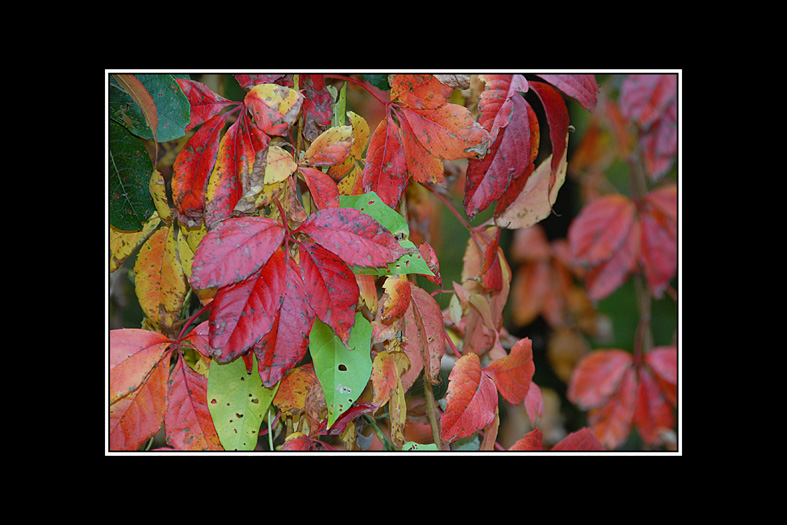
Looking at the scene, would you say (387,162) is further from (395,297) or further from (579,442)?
(579,442)

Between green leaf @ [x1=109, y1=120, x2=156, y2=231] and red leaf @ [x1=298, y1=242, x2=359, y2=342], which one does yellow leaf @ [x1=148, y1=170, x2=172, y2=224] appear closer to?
green leaf @ [x1=109, y1=120, x2=156, y2=231]

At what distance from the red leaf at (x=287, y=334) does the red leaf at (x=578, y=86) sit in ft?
0.91

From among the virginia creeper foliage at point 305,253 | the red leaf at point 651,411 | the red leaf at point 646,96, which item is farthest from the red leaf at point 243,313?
the red leaf at point 651,411

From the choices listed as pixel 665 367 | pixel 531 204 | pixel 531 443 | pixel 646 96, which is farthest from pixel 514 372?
pixel 665 367

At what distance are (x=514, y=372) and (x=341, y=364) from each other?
183mm

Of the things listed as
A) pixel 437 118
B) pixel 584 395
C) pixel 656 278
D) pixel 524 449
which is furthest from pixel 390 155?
pixel 584 395

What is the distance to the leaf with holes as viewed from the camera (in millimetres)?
453

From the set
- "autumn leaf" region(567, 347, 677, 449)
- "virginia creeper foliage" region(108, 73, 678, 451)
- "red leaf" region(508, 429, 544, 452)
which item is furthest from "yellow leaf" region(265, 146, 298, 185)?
"autumn leaf" region(567, 347, 677, 449)

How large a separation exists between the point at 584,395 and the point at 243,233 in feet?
2.61

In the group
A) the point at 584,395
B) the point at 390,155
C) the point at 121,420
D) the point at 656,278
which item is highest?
the point at 390,155

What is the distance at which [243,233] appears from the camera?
40 centimetres

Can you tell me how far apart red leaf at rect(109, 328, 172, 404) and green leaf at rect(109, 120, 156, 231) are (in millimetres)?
96
